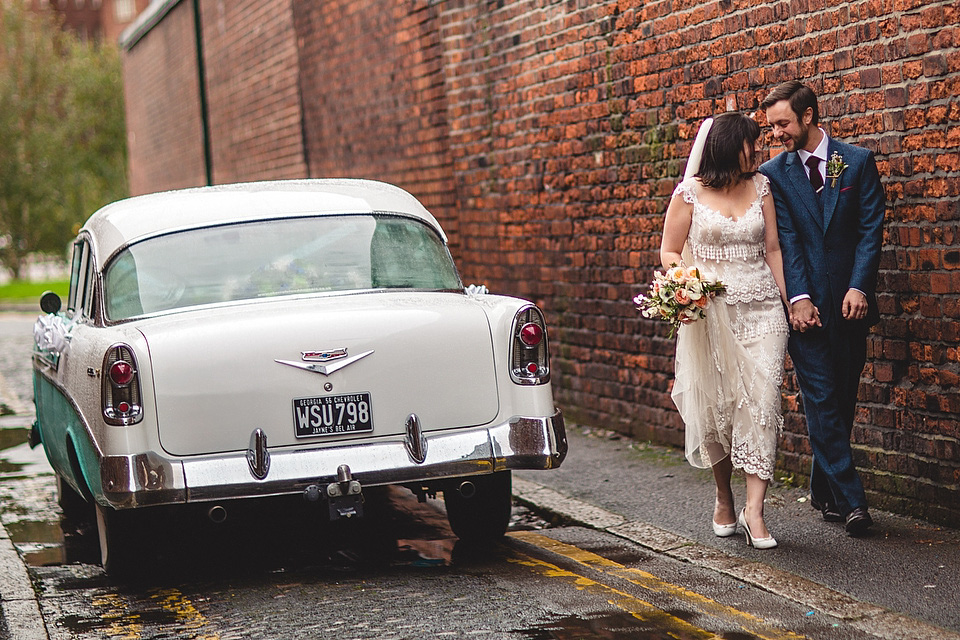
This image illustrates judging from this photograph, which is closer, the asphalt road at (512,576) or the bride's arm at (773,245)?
the asphalt road at (512,576)

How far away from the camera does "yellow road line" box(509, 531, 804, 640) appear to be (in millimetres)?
4939

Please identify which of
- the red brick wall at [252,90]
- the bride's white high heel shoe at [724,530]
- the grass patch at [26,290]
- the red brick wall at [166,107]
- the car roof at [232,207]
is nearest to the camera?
the bride's white high heel shoe at [724,530]

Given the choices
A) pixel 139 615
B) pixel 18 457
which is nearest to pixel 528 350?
pixel 139 615

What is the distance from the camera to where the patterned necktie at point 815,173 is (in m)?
6.24

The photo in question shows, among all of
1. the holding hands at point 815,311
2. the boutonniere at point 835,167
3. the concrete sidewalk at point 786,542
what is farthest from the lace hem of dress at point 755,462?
the boutonniere at point 835,167

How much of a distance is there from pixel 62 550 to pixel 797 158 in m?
4.24

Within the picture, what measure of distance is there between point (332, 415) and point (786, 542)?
217 centimetres

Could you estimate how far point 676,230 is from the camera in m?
6.28

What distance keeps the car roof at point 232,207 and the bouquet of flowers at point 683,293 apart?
1313mm

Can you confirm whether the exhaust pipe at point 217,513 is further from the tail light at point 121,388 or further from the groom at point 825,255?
the groom at point 825,255

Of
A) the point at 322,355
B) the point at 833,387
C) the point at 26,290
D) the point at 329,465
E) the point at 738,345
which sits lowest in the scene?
the point at 26,290

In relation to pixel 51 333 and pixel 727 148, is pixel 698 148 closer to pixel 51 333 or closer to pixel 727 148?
pixel 727 148

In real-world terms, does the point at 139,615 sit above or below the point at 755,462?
below

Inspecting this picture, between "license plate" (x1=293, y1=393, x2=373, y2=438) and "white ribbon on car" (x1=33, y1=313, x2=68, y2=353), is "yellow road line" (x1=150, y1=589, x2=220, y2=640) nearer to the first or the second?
"license plate" (x1=293, y1=393, x2=373, y2=438)
